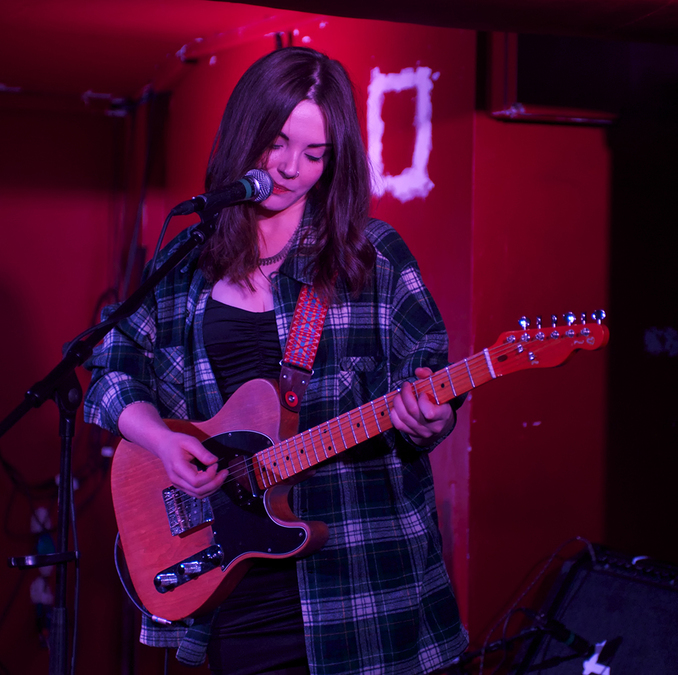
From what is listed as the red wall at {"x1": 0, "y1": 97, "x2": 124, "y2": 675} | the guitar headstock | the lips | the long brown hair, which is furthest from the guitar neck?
the red wall at {"x1": 0, "y1": 97, "x2": 124, "y2": 675}

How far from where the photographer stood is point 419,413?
1.53m

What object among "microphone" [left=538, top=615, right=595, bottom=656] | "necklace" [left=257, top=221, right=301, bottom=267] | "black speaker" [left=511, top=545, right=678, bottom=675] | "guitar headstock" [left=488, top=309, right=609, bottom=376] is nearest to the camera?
"guitar headstock" [left=488, top=309, right=609, bottom=376]

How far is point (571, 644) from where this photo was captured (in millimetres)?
2271

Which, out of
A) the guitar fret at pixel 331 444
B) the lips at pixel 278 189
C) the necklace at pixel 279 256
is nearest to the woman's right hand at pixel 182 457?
the guitar fret at pixel 331 444

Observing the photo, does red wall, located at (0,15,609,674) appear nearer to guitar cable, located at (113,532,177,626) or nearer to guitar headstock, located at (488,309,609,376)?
guitar headstock, located at (488,309,609,376)

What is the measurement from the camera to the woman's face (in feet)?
5.81

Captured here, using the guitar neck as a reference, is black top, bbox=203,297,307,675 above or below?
below

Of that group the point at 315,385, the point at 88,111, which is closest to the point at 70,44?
the point at 88,111

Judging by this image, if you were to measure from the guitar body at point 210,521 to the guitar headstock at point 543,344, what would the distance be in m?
0.49

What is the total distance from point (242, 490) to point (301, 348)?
331 millimetres

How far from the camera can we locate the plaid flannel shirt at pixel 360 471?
1604 mm

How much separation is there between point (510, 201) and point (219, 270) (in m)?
1.02

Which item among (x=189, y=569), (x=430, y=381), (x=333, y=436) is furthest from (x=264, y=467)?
(x=430, y=381)

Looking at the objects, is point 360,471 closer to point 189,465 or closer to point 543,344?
point 189,465
